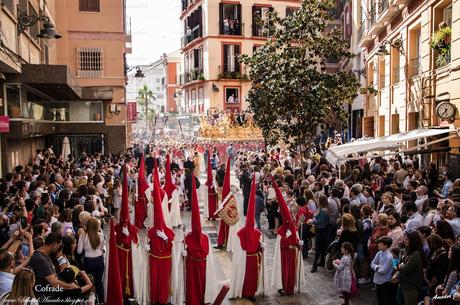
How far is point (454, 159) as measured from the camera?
1363cm

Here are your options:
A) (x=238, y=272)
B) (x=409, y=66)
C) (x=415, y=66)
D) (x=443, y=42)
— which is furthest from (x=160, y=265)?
(x=409, y=66)

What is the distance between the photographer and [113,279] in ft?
25.7

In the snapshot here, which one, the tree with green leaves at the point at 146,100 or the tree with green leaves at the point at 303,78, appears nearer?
the tree with green leaves at the point at 303,78

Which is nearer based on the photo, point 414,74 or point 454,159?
point 454,159

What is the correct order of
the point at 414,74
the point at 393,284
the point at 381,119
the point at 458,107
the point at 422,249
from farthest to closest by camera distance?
the point at 381,119 → the point at 414,74 → the point at 458,107 → the point at 393,284 → the point at 422,249

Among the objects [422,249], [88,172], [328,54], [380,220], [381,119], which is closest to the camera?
[422,249]

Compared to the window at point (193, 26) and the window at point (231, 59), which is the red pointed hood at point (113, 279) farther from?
the window at point (193, 26)

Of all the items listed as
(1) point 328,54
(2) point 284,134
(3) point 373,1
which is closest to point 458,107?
(1) point 328,54

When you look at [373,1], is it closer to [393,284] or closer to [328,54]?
[328,54]

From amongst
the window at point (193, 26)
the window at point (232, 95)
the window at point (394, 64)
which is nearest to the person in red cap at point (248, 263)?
the window at point (394, 64)

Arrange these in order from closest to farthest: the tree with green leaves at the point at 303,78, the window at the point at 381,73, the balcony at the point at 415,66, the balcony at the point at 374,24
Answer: the tree with green leaves at the point at 303,78 → the balcony at the point at 415,66 → the balcony at the point at 374,24 → the window at the point at 381,73

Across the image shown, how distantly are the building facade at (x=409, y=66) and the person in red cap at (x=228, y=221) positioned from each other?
21.1 ft

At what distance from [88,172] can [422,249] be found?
37.0 ft

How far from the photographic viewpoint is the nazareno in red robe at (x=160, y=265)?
8.62m
